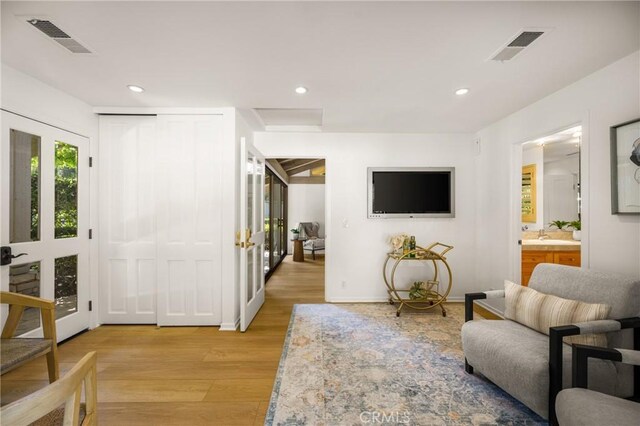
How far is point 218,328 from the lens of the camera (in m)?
3.01

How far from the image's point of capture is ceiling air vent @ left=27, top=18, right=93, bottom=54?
1666mm

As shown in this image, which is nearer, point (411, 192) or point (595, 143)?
point (595, 143)

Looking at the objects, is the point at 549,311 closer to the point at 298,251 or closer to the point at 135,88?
the point at 135,88

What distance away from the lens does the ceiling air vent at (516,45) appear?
5.64 feet

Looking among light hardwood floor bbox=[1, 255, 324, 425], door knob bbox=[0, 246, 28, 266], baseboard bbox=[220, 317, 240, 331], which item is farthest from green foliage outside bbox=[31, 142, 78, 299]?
baseboard bbox=[220, 317, 240, 331]

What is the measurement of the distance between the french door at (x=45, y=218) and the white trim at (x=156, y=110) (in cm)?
39

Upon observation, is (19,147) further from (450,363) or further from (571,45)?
(571,45)

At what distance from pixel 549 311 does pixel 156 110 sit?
12.8 ft

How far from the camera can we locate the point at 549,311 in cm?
187

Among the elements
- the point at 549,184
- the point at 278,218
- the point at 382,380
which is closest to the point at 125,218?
the point at 382,380
